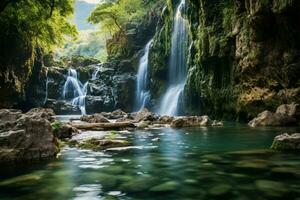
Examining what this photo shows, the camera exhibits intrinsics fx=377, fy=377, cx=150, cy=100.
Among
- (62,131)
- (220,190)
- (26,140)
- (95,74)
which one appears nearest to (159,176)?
(220,190)

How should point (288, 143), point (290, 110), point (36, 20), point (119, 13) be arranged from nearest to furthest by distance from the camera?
point (288, 143) → point (290, 110) → point (36, 20) → point (119, 13)

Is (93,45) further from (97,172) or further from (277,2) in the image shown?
(97,172)

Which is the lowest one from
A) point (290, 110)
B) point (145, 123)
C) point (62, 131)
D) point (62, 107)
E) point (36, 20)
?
point (62, 131)

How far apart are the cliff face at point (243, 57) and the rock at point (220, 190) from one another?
12.5m

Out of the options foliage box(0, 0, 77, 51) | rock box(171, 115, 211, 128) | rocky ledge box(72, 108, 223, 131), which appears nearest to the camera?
rocky ledge box(72, 108, 223, 131)

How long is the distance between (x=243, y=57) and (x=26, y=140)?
53.1 ft

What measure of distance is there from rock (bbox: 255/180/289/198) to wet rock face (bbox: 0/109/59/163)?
185 inches

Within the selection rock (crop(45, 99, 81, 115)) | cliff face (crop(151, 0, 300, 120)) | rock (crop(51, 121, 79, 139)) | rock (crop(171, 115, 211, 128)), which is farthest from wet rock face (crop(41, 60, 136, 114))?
rock (crop(51, 121, 79, 139))

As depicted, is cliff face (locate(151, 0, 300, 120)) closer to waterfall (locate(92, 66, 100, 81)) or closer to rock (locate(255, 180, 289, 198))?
rock (locate(255, 180, 289, 198))

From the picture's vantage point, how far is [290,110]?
1773 cm

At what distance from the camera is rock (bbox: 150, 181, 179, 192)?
542 cm

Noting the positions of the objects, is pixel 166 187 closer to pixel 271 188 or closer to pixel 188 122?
pixel 271 188

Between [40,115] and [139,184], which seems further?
[40,115]

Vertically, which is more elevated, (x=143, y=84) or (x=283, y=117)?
(x=143, y=84)
